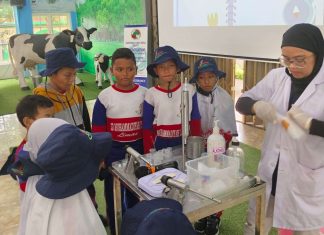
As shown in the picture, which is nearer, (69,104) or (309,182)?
(309,182)

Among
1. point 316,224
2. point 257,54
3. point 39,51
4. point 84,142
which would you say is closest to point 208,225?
point 316,224

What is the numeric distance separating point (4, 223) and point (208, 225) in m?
1.40

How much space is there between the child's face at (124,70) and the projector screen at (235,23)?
46.3 inches

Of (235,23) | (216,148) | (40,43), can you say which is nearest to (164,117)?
(216,148)

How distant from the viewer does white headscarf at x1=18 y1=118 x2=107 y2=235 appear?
113 centimetres

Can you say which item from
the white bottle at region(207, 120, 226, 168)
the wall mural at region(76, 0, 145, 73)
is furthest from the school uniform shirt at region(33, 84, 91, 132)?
the wall mural at region(76, 0, 145, 73)

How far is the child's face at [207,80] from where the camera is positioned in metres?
1.93

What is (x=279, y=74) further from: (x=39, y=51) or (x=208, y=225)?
(x=39, y=51)

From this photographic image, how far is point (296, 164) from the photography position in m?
1.32

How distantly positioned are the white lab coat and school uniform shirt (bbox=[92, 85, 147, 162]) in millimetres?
691

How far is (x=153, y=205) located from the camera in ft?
3.64

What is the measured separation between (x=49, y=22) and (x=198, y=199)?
905 centimetres

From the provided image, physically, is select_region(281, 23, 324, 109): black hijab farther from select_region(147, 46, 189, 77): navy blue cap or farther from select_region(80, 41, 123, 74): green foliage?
select_region(80, 41, 123, 74): green foliage

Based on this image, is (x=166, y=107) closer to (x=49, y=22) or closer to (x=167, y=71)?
(x=167, y=71)
